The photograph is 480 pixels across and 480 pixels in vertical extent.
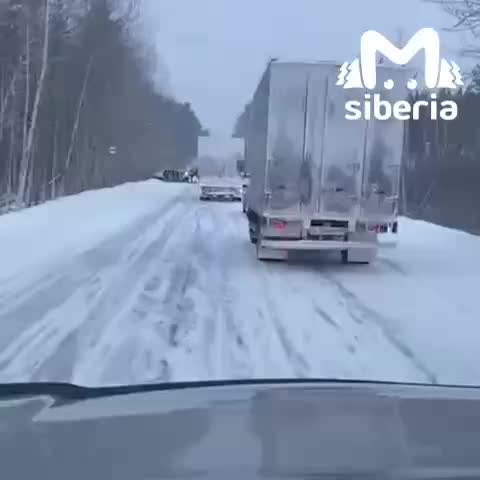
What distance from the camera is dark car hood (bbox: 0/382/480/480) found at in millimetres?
2945

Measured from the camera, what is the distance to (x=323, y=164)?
730 inches

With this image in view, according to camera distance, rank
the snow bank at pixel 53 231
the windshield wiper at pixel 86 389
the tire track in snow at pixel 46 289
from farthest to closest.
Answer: the snow bank at pixel 53 231 → the tire track in snow at pixel 46 289 → the windshield wiper at pixel 86 389

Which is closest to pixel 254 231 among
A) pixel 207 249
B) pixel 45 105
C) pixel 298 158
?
pixel 207 249

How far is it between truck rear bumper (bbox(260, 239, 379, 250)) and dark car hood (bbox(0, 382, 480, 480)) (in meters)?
14.7

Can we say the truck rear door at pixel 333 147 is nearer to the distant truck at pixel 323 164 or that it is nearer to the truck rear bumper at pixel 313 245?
the distant truck at pixel 323 164

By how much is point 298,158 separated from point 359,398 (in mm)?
14805

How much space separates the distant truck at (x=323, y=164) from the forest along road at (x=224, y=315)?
0.74 m

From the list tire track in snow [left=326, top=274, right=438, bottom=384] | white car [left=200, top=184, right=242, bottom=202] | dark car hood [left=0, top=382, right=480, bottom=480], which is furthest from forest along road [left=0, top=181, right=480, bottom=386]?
white car [left=200, top=184, right=242, bottom=202]

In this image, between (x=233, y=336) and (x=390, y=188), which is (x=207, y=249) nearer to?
(x=390, y=188)

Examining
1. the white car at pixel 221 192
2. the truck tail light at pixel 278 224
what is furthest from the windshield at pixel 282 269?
the white car at pixel 221 192

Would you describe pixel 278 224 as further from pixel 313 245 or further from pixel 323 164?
pixel 323 164

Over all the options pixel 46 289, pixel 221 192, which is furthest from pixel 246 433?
pixel 221 192

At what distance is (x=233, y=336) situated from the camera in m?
10.7

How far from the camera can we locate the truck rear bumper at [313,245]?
19.0 m
